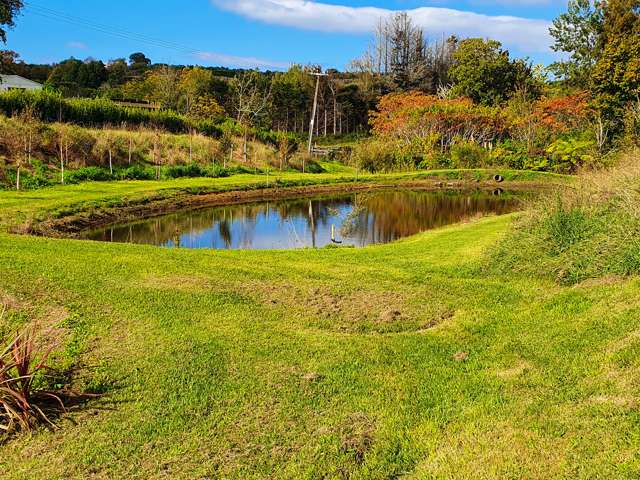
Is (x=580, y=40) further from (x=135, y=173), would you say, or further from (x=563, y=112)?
(x=135, y=173)

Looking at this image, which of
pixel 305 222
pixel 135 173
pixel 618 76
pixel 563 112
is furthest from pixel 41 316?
pixel 563 112

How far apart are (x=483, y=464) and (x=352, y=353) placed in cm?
308

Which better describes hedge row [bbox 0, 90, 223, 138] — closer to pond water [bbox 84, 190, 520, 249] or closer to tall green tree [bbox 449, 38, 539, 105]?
pond water [bbox 84, 190, 520, 249]

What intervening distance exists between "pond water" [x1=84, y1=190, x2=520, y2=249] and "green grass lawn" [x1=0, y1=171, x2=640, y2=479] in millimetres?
10345

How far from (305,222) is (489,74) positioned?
44.8 meters

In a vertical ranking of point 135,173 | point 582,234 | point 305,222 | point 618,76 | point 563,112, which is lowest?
point 305,222

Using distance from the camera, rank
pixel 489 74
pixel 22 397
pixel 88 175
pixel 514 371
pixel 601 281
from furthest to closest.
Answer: pixel 489 74 → pixel 88 175 → pixel 601 281 → pixel 514 371 → pixel 22 397

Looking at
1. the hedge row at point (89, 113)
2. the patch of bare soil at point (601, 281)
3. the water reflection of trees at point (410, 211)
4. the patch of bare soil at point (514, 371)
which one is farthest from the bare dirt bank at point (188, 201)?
the patch of bare soil at point (514, 371)

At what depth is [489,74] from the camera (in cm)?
6456

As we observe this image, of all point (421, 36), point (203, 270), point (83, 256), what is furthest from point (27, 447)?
point (421, 36)

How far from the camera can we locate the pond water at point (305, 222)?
2269cm

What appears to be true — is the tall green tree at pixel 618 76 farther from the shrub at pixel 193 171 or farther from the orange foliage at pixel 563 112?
the shrub at pixel 193 171

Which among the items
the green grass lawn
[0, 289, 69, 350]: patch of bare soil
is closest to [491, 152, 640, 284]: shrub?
the green grass lawn

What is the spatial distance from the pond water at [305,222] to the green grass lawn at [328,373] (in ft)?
33.9
